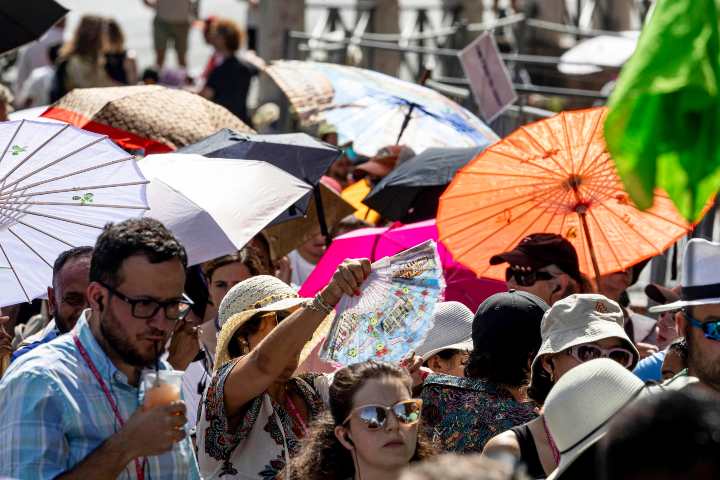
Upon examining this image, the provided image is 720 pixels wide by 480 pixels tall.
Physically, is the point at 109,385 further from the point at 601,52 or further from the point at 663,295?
the point at 601,52

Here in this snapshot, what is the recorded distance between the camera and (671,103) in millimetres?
3229

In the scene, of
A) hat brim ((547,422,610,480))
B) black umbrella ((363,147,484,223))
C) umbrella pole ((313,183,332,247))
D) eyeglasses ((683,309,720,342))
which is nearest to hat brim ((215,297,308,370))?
eyeglasses ((683,309,720,342))

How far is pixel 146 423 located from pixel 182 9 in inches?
575

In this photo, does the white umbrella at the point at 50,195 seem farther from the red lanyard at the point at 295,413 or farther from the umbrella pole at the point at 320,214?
the umbrella pole at the point at 320,214

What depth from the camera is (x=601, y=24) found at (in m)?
21.4

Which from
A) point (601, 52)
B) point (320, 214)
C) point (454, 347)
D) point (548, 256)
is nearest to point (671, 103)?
point (454, 347)

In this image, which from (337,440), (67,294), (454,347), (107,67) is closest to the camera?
(337,440)

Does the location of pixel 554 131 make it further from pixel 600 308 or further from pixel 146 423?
pixel 146 423

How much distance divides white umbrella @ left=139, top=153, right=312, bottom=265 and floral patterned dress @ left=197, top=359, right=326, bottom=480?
5.35ft

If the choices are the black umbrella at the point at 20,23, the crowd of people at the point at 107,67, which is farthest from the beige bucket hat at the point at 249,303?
the crowd of people at the point at 107,67

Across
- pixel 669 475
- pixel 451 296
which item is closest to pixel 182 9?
pixel 451 296

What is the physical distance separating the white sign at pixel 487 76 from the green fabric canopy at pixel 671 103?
21.0 ft

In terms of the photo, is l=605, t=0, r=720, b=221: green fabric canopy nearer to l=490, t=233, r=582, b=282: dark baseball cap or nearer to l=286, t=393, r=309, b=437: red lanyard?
l=286, t=393, r=309, b=437: red lanyard

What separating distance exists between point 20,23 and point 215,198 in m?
1.58
